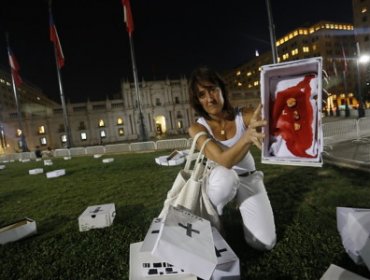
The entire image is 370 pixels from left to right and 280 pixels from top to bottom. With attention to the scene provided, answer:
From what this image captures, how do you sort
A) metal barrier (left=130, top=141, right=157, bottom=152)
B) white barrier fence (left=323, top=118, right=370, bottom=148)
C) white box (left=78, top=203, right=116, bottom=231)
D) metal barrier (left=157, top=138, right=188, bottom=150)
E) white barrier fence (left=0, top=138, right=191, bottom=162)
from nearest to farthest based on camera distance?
white box (left=78, top=203, right=116, bottom=231) < white barrier fence (left=323, top=118, right=370, bottom=148) < metal barrier (left=157, top=138, right=188, bottom=150) < white barrier fence (left=0, top=138, right=191, bottom=162) < metal barrier (left=130, top=141, right=157, bottom=152)

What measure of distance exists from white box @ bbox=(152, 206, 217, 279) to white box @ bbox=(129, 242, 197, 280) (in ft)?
0.62

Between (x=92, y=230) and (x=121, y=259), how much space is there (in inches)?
50.8

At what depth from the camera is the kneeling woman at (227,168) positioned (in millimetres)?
3135

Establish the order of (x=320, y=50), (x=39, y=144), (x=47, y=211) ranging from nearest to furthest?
(x=47, y=211) < (x=39, y=144) < (x=320, y=50)

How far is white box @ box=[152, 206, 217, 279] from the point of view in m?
2.26

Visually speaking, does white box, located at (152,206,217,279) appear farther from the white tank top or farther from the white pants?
the white tank top

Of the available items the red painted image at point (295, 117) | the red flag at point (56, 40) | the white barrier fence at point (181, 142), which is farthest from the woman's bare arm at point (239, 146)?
the red flag at point (56, 40)

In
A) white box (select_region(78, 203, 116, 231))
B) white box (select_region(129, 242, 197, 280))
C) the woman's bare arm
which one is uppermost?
the woman's bare arm

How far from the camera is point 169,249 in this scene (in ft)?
7.41

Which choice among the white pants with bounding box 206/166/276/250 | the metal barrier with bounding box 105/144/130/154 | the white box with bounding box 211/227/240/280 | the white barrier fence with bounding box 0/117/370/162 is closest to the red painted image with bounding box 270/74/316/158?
the white pants with bounding box 206/166/276/250

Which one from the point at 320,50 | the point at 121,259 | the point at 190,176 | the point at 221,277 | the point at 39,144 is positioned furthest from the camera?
the point at 320,50

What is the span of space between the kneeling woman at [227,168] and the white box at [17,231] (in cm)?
339

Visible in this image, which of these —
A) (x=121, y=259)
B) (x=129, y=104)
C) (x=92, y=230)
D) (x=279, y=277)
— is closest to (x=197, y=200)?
(x=279, y=277)

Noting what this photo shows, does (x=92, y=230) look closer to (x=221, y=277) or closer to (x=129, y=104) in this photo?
(x=221, y=277)
